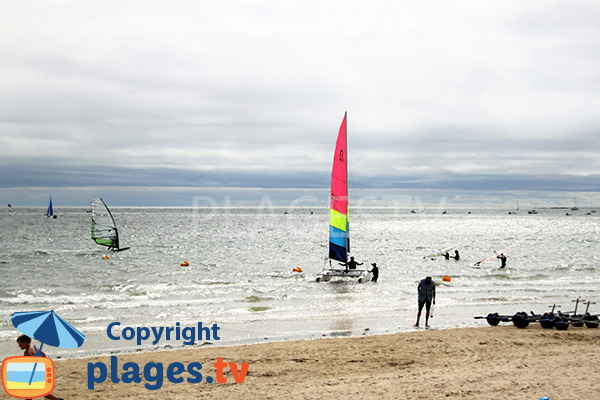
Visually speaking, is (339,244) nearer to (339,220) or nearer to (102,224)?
(339,220)

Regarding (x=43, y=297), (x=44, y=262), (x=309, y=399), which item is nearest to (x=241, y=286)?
(x=43, y=297)

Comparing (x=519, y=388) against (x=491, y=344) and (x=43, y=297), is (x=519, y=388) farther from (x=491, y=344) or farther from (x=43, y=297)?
(x=43, y=297)

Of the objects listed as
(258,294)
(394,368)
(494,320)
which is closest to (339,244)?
(258,294)

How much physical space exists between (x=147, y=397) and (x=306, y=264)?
30.5 metres

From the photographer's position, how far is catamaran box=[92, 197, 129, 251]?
37.5m

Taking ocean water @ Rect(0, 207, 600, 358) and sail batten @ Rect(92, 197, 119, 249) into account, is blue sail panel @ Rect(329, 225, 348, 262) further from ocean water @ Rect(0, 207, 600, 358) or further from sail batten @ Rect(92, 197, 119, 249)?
sail batten @ Rect(92, 197, 119, 249)

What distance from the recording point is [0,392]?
10.2 meters

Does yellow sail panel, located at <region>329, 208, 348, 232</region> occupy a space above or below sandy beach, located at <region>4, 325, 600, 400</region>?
above

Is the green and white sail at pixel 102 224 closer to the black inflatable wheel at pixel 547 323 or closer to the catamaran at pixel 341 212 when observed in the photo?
the catamaran at pixel 341 212

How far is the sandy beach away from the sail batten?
2707 centimetres

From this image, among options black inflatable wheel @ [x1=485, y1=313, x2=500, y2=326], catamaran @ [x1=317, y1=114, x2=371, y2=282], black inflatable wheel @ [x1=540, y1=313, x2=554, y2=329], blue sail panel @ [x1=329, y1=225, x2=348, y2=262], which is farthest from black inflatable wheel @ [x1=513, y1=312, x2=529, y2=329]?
blue sail panel @ [x1=329, y1=225, x2=348, y2=262]

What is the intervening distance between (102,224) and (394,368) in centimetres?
3622

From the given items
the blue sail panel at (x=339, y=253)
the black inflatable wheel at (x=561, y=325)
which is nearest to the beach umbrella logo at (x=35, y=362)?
the black inflatable wheel at (x=561, y=325)

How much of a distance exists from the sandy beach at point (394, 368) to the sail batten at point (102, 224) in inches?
1066
